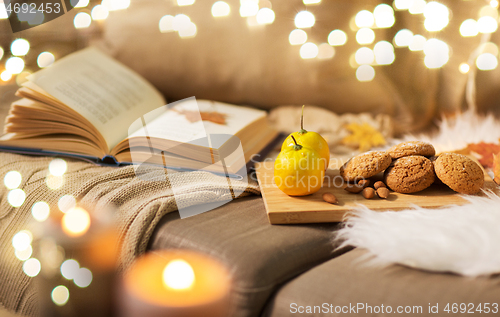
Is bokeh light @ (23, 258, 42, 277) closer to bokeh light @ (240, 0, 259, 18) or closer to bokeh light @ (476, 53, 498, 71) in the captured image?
bokeh light @ (240, 0, 259, 18)

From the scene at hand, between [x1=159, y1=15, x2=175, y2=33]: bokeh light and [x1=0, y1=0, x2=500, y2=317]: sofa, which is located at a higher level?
[x1=159, y1=15, x2=175, y2=33]: bokeh light

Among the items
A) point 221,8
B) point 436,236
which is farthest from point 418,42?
point 436,236

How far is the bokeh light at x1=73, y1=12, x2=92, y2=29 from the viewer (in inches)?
53.1

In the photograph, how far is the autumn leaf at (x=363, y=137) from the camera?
112 centimetres

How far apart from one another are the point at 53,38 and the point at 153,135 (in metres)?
0.79

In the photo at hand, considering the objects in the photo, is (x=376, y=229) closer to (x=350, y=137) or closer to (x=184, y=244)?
(x=184, y=244)

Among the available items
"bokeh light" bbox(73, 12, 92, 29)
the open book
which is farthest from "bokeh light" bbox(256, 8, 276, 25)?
"bokeh light" bbox(73, 12, 92, 29)

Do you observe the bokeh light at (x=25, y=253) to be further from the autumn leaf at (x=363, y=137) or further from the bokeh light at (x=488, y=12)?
the bokeh light at (x=488, y=12)

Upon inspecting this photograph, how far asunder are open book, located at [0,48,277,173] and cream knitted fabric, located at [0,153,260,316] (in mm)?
55

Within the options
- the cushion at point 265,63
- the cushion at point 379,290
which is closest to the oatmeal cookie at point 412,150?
the cushion at point 379,290

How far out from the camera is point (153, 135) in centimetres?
85

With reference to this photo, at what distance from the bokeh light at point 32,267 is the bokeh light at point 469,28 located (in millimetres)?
1314

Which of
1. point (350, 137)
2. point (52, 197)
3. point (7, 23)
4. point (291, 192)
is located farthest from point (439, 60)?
point (7, 23)

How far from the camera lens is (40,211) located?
757mm
